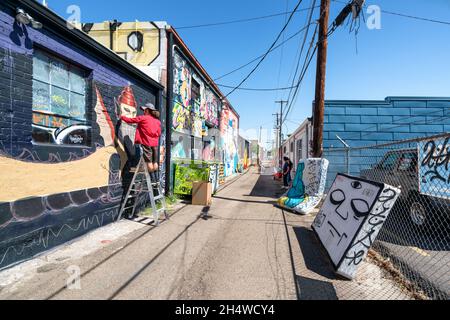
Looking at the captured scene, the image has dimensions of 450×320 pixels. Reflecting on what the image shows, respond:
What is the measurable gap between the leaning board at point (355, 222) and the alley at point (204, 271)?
9.7 inches

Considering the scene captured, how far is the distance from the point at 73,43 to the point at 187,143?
262 inches

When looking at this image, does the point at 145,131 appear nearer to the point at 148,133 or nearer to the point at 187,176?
the point at 148,133

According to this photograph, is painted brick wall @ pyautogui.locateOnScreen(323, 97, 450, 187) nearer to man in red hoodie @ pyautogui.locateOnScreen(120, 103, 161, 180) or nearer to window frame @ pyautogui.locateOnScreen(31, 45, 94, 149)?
man in red hoodie @ pyautogui.locateOnScreen(120, 103, 161, 180)

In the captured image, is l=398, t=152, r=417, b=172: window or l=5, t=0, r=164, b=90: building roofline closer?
l=5, t=0, r=164, b=90: building roofline

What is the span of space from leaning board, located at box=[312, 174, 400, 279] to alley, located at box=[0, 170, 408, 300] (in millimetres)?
246

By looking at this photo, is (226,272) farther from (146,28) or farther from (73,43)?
(146,28)

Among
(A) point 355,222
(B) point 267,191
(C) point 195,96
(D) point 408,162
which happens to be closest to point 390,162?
(D) point 408,162

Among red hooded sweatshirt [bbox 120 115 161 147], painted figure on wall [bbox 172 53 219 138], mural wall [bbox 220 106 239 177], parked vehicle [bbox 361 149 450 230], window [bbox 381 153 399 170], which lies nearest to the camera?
parked vehicle [bbox 361 149 450 230]

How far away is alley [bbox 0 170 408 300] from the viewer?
295 cm

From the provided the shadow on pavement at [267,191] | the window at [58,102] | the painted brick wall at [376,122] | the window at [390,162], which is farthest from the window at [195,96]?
the window at [390,162]

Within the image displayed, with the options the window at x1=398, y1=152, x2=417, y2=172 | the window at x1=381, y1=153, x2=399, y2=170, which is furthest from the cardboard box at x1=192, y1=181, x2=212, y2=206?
the window at x1=398, y1=152, x2=417, y2=172

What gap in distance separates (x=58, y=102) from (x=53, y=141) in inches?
29.0

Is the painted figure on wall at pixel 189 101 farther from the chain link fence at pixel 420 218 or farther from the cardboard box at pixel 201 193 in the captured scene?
the chain link fence at pixel 420 218
